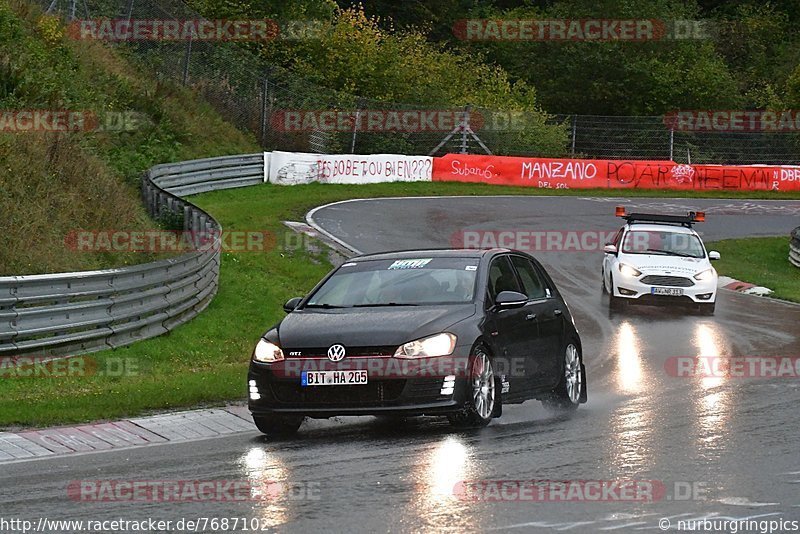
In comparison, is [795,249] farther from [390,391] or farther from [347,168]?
[390,391]

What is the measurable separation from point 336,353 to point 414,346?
23.7 inches

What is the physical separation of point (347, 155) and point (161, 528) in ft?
114

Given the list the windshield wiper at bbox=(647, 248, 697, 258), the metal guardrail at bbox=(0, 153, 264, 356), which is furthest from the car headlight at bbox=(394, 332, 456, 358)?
the windshield wiper at bbox=(647, 248, 697, 258)

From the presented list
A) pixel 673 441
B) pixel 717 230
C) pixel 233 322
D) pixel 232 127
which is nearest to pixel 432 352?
pixel 673 441

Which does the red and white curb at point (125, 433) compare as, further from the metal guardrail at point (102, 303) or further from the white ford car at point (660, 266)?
the white ford car at point (660, 266)

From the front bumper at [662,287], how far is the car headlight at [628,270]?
0.24ft

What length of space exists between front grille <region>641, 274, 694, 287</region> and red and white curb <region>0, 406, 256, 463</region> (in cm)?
1213

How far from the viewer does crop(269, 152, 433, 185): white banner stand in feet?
130

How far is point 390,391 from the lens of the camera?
1022 cm

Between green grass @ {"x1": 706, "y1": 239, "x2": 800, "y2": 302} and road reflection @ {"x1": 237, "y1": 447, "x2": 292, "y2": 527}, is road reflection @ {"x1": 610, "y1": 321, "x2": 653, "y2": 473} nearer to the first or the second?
road reflection @ {"x1": 237, "y1": 447, "x2": 292, "y2": 527}

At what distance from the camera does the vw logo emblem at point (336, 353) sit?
1028 cm

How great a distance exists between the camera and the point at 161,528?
682cm

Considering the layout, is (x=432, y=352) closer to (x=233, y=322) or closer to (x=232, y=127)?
(x=233, y=322)

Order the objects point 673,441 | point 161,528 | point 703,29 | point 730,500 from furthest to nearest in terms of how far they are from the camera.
→ point 703,29 < point 673,441 < point 730,500 < point 161,528
